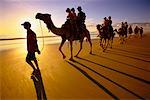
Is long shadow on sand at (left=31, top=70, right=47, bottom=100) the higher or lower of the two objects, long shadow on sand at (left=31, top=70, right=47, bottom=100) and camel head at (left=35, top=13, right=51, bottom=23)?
the lower

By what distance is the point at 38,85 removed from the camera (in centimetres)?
884

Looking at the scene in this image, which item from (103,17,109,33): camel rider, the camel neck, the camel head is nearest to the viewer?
the camel head

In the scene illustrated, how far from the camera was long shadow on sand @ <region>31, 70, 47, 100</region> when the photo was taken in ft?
25.9

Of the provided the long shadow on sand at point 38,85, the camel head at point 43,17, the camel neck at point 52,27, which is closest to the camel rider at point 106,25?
the camel neck at point 52,27

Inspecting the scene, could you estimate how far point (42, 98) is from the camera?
305 inches

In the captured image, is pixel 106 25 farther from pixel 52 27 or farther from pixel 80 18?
pixel 52 27

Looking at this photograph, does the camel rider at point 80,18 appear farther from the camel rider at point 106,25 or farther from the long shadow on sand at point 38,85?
the long shadow on sand at point 38,85

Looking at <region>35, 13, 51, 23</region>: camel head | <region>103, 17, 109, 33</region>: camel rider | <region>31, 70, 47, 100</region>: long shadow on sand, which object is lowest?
<region>31, 70, 47, 100</region>: long shadow on sand

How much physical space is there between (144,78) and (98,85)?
4.82ft

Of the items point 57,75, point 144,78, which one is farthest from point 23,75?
point 144,78

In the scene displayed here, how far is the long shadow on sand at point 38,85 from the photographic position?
7.91 m

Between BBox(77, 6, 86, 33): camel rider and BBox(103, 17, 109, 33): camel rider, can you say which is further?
BBox(103, 17, 109, 33): camel rider

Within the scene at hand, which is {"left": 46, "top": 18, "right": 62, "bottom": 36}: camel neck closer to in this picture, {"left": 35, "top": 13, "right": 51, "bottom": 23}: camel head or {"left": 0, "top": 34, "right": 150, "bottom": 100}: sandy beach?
{"left": 35, "top": 13, "right": 51, "bottom": 23}: camel head

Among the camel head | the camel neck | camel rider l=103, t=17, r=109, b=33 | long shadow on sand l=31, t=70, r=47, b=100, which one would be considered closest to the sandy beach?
long shadow on sand l=31, t=70, r=47, b=100
